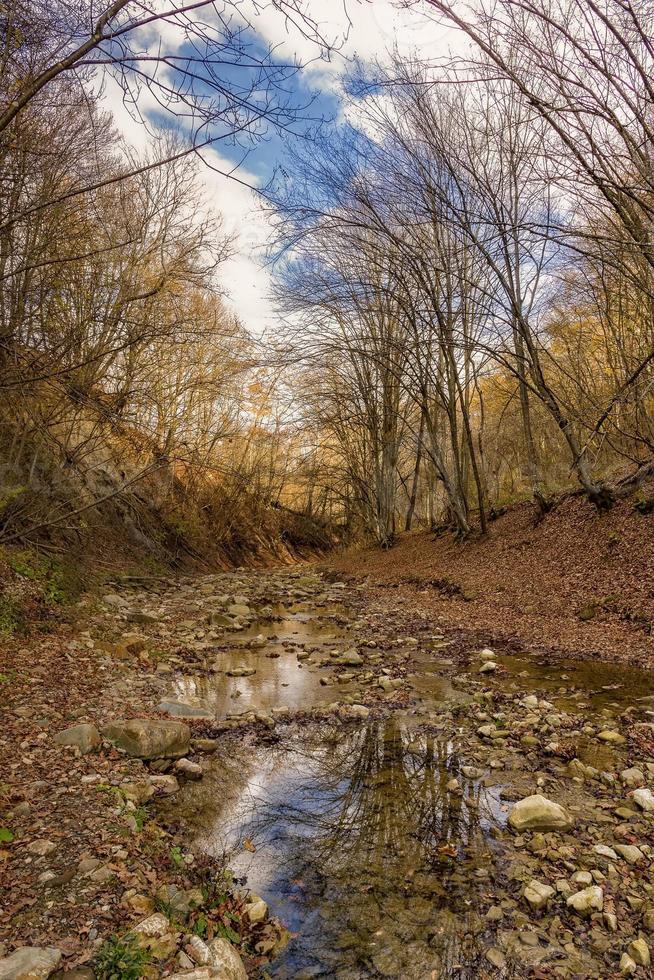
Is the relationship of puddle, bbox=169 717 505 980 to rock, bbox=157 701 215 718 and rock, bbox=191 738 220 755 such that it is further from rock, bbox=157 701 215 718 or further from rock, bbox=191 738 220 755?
rock, bbox=157 701 215 718

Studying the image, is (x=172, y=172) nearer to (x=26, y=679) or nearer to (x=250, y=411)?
(x=250, y=411)

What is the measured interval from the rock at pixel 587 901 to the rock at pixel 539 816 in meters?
0.58

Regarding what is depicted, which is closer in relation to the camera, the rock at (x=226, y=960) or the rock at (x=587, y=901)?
the rock at (x=226, y=960)

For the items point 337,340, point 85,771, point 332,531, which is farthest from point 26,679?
point 332,531

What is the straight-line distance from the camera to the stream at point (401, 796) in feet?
8.10

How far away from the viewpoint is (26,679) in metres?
5.18

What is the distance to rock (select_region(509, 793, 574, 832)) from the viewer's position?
126 inches

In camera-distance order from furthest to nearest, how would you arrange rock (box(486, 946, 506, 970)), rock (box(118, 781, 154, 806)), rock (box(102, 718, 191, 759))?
1. rock (box(102, 718, 191, 759))
2. rock (box(118, 781, 154, 806))
3. rock (box(486, 946, 506, 970))

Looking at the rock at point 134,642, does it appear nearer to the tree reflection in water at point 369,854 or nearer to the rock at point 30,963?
the tree reflection in water at point 369,854

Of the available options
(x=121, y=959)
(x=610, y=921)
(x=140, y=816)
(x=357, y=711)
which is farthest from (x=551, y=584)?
(x=121, y=959)

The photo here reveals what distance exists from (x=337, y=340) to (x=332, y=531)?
16.9 metres

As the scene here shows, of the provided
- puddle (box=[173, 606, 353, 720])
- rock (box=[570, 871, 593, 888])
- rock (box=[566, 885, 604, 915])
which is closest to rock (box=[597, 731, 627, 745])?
rock (box=[570, 871, 593, 888])

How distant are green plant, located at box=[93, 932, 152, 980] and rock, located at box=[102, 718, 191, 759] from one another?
6.39ft

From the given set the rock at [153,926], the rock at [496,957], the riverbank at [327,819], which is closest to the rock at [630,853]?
the riverbank at [327,819]
